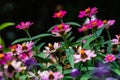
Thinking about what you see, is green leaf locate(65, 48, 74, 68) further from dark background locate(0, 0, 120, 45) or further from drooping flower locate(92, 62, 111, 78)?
dark background locate(0, 0, 120, 45)

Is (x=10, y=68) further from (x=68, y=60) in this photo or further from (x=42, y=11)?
(x=42, y=11)

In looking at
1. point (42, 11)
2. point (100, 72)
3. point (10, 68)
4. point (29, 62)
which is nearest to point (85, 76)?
point (100, 72)

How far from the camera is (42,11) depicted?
6.35 m

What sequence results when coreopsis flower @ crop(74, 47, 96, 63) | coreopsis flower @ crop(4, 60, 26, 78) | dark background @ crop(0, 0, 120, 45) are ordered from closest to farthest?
coreopsis flower @ crop(4, 60, 26, 78) < coreopsis flower @ crop(74, 47, 96, 63) < dark background @ crop(0, 0, 120, 45)

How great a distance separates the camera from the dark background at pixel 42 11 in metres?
6.17

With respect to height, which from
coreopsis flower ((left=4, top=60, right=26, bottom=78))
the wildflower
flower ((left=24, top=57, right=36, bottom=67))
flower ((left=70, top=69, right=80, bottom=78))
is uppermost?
flower ((left=24, top=57, right=36, bottom=67))

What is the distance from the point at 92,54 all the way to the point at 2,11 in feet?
11.3

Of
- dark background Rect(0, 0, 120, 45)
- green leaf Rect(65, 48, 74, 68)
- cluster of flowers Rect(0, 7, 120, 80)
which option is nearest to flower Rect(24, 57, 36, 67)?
cluster of flowers Rect(0, 7, 120, 80)

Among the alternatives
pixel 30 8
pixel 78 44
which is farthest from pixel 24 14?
pixel 78 44

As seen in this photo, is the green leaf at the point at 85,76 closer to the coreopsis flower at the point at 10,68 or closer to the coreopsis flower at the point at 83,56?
the coreopsis flower at the point at 83,56

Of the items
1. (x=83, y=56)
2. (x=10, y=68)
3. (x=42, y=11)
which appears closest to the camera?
(x=10, y=68)

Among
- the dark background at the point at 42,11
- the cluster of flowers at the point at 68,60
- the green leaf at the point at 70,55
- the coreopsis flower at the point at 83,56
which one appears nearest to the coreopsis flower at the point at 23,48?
the cluster of flowers at the point at 68,60

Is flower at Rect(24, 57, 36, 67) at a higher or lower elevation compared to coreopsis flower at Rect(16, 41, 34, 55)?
lower

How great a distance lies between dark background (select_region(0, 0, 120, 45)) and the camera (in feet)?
20.2
